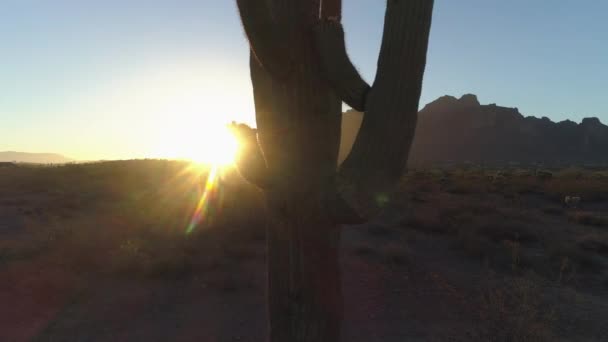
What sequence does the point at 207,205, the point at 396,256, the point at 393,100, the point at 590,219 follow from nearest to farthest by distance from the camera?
1. the point at 393,100
2. the point at 396,256
3. the point at 590,219
4. the point at 207,205

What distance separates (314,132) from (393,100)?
77 cm

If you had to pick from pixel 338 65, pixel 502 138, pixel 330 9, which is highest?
pixel 502 138

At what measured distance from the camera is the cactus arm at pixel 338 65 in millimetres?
3387

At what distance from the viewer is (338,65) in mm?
3414

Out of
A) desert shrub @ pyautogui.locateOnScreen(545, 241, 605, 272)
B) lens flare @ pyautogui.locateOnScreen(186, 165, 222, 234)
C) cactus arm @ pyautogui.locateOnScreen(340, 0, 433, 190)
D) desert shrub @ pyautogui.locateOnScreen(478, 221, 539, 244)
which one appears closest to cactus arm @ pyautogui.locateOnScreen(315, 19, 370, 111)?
cactus arm @ pyautogui.locateOnScreen(340, 0, 433, 190)

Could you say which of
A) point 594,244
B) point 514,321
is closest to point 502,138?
point 594,244

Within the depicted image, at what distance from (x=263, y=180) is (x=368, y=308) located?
4.06 m

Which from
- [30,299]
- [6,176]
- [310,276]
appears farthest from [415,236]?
[6,176]

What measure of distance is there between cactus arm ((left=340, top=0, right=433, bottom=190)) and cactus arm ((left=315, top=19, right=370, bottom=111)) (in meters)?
0.23

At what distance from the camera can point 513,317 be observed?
571 centimetres

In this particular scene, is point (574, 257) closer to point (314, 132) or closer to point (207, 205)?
point (314, 132)

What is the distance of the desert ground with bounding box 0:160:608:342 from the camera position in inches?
246

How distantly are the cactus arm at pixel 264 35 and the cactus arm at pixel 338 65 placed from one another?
0.32 m

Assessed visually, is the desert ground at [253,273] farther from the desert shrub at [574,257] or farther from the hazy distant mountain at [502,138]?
the hazy distant mountain at [502,138]
